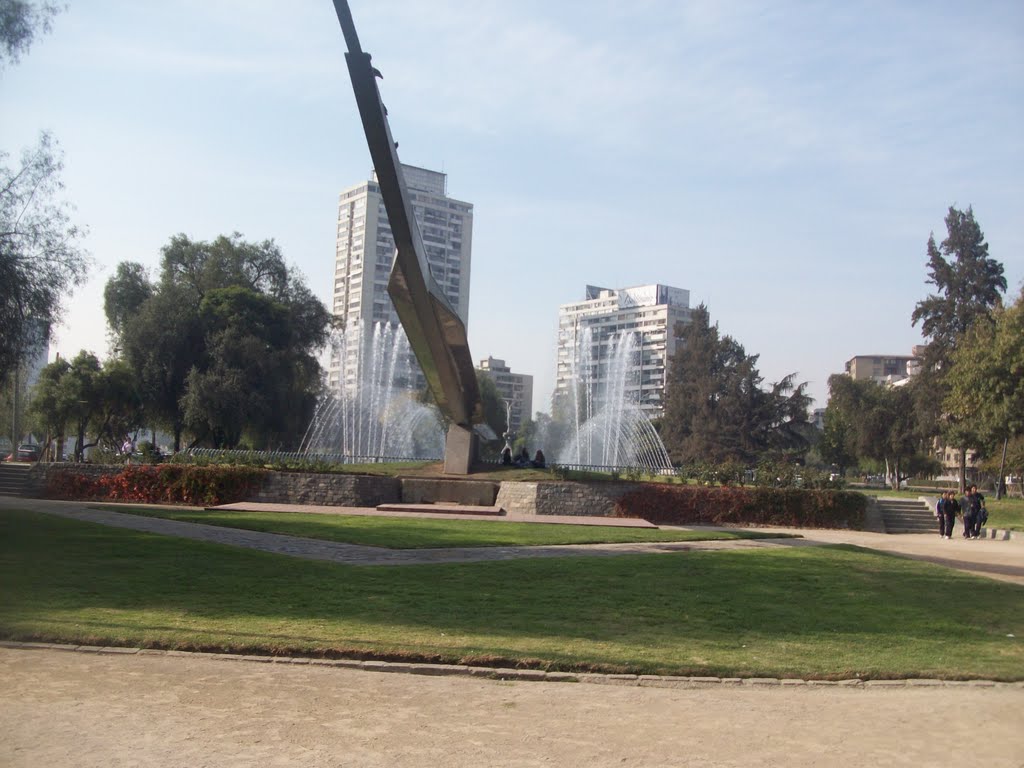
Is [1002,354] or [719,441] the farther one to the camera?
[719,441]

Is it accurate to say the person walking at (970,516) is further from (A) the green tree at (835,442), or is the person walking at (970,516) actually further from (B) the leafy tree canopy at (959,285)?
(A) the green tree at (835,442)

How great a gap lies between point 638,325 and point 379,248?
3335 centimetres

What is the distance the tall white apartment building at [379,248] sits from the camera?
337 feet

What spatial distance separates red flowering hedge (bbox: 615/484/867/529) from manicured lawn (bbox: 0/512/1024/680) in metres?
10.1

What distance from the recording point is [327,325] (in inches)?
1881

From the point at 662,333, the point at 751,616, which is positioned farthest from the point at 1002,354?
the point at 662,333

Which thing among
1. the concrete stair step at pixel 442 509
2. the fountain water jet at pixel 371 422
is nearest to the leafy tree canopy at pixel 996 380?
the concrete stair step at pixel 442 509

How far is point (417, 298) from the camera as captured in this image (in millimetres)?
21281

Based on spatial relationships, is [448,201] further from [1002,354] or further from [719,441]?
[1002,354]

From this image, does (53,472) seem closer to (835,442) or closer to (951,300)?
(951,300)

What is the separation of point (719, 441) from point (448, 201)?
205ft

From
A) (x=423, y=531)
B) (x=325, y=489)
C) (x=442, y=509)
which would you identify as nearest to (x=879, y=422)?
(x=442, y=509)

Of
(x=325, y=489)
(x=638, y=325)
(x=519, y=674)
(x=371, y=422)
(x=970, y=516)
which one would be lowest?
(x=519, y=674)

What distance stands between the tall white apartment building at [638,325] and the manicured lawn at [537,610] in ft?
292
